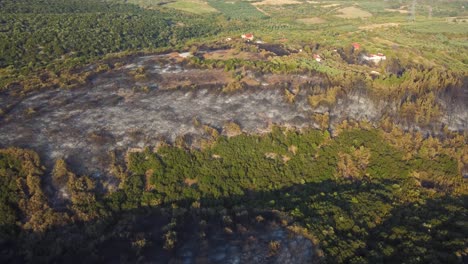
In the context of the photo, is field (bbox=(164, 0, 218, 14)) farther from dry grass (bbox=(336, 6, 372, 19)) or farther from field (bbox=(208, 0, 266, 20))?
dry grass (bbox=(336, 6, 372, 19))

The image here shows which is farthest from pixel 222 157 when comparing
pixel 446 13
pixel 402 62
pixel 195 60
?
pixel 446 13

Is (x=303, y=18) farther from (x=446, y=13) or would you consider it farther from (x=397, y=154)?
(x=397, y=154)

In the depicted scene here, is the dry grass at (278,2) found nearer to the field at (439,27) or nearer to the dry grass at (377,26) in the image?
the dry grass at (377,26)

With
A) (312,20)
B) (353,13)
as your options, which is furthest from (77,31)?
(353,13)

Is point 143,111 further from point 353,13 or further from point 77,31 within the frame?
point 353,13

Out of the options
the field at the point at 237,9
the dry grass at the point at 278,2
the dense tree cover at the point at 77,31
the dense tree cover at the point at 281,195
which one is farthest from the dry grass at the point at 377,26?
the dense tree cover at the point at 281,195

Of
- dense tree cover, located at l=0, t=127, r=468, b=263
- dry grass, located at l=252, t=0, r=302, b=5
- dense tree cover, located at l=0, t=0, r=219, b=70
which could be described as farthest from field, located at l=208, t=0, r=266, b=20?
dense tree cover, located at l=0, t=127, r=468, b=263
